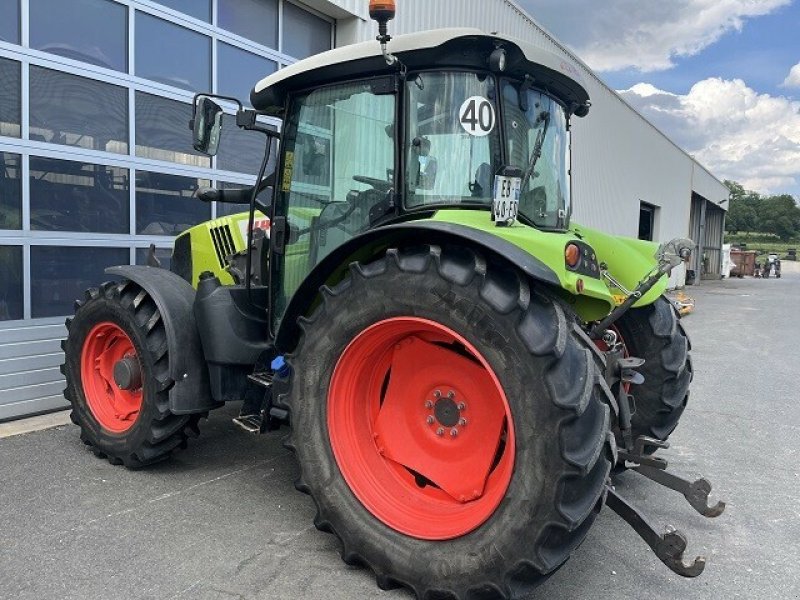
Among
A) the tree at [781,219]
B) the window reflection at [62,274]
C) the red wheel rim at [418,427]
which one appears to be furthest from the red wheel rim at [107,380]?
the tree at [781,219]

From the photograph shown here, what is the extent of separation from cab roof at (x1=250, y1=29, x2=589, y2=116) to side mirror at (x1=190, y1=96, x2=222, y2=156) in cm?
29

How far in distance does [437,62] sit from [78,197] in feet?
12.9

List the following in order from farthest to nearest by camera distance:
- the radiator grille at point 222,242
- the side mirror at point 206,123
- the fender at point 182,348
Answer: the radiator grille at point 222,242 → the fender at point 182,348 → the side mirror at point 206,123

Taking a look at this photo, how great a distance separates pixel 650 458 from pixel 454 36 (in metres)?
2.33

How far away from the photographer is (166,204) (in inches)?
250

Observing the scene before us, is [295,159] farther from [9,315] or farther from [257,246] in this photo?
[9,315]

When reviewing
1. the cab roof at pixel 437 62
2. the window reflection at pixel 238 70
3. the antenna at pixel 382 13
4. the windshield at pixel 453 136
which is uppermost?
the window reflection at pixel 238 70

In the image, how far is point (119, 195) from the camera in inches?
231

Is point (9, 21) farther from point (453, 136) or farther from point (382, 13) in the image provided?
point (453, 136)

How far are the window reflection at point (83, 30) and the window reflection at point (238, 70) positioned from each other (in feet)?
4.04

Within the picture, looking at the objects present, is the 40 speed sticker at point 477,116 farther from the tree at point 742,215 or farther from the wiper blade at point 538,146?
the tree at point 742,215

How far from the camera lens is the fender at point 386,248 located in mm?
2490

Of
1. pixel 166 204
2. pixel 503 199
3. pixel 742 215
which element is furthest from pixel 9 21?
pixel 742 215

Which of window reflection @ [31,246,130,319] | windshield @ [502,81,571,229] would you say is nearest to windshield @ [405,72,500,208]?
windshield @ [502,81,571,229]
